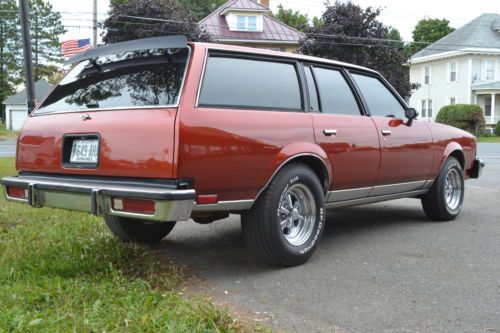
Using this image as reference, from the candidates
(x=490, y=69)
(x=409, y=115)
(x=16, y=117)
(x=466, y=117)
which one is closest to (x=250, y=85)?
(x=409, y=115)

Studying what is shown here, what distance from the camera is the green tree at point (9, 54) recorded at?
58531 millimetres

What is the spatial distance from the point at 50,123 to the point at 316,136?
2.10 metres

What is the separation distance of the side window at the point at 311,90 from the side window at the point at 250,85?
14 cm

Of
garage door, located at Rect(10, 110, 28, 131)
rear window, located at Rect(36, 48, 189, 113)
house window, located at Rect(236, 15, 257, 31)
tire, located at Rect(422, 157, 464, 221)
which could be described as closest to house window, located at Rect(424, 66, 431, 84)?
house window, located at Rect(236, 15, 257, 31)

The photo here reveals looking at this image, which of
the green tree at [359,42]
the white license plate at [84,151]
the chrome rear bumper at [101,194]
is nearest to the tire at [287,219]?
the chrome rear bumper at [101,194]

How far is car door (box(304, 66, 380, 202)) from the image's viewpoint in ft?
15.3

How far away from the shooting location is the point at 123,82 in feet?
13.5

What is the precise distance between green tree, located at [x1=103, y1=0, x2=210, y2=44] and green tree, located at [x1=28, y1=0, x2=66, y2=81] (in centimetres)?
4235

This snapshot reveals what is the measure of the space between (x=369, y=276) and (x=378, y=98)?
2203mm

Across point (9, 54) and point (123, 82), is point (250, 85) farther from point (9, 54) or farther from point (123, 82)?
point (9, 54)

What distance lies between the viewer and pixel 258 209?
159 inches

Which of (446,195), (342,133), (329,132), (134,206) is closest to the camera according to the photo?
(134,206)

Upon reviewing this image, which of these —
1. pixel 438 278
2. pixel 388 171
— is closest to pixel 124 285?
pixel 438 278

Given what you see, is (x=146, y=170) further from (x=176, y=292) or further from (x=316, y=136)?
(x=316, y=136)
